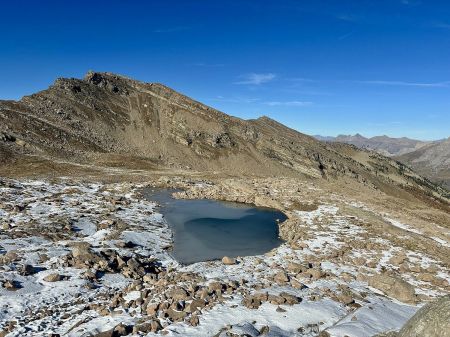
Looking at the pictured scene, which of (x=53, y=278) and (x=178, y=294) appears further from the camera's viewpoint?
(x=53, y=278)

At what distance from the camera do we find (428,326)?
1104cm

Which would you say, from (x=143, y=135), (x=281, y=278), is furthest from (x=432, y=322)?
(x=143, y=135)

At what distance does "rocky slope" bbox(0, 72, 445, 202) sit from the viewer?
239ft

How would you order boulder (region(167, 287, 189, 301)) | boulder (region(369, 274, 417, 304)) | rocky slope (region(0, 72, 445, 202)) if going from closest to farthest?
boulder (region(167, 287, 189, 301)) → boulder (region(369, 274, 417, 304)) → rocky slope (region(0, 72, 445, 202))

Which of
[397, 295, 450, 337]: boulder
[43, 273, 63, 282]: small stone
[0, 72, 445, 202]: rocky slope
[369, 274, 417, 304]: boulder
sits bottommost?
[369, 274, 417, 304]: boulder

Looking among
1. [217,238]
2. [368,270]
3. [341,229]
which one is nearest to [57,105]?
[217,238]

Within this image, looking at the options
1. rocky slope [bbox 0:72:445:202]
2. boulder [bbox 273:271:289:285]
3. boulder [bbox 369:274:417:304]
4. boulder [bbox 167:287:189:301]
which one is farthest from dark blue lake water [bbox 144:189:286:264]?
rocky slope [bbox 0:72:445:202]

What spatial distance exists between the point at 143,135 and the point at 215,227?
66.7m

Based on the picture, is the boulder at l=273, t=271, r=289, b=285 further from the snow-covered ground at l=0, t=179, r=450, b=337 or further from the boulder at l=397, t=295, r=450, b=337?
the boulder at l=397, t=295, r=450, b=337

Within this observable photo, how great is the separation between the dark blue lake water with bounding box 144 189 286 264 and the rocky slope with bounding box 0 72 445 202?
1014 inches

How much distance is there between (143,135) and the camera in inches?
3814

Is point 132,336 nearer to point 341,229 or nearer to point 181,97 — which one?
point 341,229

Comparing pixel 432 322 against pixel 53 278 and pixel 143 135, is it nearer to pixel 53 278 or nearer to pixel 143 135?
pixel 53 278

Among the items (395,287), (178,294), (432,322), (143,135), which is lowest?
(395,287)
